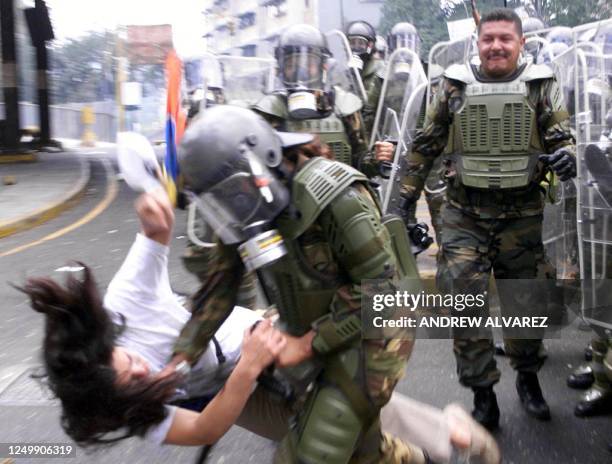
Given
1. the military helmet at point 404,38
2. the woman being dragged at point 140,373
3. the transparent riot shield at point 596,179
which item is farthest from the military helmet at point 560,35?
the woman being dragged at point 140,373

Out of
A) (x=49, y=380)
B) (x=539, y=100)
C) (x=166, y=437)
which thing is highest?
(x=539, y=100)

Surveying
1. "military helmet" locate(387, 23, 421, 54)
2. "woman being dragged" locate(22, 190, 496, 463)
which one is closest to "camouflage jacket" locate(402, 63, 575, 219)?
"woman being dragged" locate(22, 190, 496, 463)

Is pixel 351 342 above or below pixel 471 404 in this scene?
above

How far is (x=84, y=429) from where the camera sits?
6.81 ft

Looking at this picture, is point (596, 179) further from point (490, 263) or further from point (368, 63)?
point (368, 63)

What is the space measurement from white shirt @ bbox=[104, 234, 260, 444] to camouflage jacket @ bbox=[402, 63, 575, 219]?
4.85 feet

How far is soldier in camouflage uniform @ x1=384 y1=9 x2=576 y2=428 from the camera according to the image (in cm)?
337

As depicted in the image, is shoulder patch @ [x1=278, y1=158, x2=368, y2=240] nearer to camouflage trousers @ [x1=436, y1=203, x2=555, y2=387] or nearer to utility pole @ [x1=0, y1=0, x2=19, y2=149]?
camouflage trousers @ [x1=436, y1=203, x2=555, y2=387]

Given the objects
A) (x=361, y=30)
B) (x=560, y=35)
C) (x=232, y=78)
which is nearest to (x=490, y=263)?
(x=361, y=30)

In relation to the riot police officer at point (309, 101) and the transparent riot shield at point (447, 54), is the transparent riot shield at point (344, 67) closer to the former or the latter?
the riot police officer at point (309, 101)

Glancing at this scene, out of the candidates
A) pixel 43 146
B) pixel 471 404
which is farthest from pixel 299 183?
pixel 43 146

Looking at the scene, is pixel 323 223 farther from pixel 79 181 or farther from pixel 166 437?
pixel 79 181

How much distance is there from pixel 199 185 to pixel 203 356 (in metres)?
0.78

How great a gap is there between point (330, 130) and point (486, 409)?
65.4 inches
